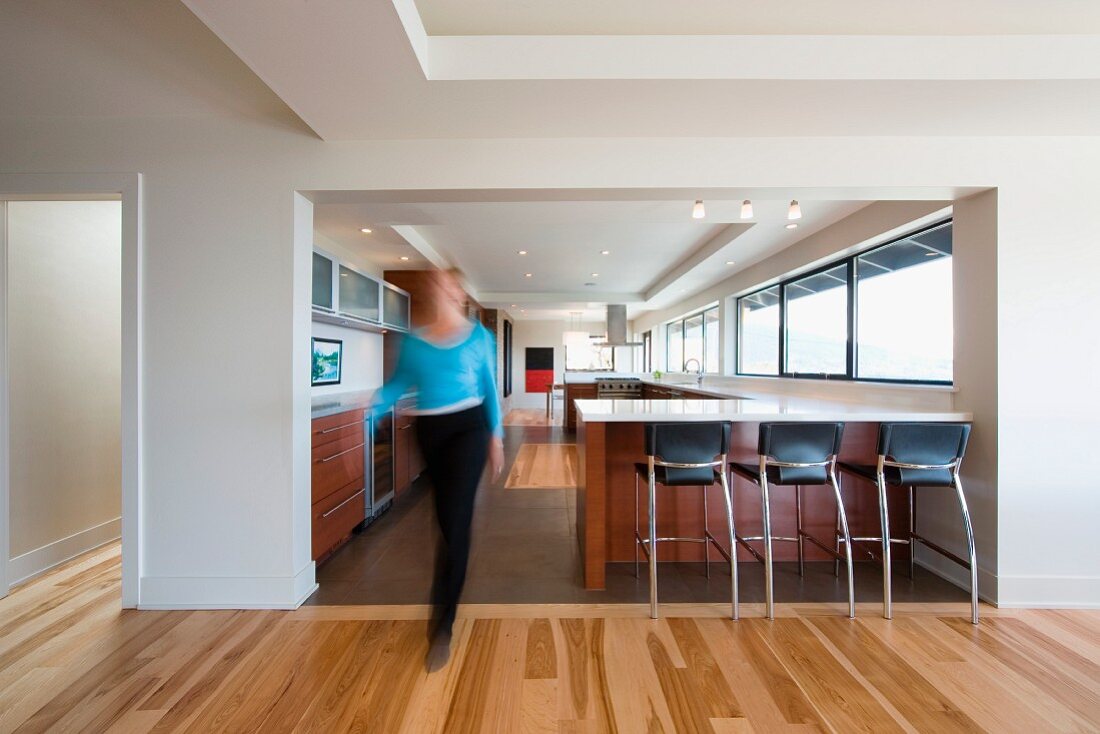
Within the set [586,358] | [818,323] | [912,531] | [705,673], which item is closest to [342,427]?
[705,673]

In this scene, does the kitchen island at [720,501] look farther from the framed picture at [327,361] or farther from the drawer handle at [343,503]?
the framed picture at [327,361]

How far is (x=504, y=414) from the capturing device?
441 inches

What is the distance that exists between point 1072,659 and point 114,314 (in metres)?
5.50

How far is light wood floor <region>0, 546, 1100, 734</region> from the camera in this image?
5.39ft

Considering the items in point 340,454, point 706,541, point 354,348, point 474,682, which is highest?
point 354,348

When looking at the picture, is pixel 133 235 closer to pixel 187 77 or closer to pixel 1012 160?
pixel 187 77

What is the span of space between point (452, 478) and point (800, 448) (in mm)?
1637

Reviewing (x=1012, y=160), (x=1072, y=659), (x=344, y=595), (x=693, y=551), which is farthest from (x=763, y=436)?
(x=344, y=595)

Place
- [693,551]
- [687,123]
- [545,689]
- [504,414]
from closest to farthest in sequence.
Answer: [545,689] → [687,123] → [693,551] → [504,414]

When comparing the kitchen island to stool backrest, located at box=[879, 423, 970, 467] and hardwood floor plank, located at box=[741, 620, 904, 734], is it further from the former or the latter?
hardwood floor plank, located at box=[741, 620, 904, 734]

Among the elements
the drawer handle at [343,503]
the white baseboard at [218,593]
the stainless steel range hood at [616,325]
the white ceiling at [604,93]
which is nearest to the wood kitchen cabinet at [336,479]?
the drawer handle at [343,503]

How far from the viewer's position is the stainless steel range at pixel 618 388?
25.8ft

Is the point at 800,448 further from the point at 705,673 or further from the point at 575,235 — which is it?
the point at 575,235

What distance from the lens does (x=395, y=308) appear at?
521 cm
